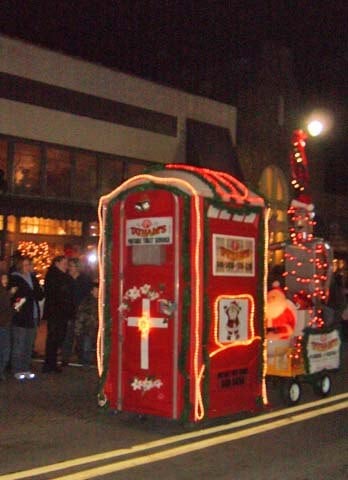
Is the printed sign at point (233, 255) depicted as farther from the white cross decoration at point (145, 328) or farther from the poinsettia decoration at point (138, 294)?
the white cross decoration at point (145, 328)

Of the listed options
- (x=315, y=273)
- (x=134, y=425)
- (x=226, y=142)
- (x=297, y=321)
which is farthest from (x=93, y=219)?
(x=134, y=425)

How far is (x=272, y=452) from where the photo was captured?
27.6 ft

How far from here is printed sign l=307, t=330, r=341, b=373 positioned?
444 inches

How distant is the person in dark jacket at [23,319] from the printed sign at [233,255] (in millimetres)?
4017

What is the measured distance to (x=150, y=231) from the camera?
31.1 feet

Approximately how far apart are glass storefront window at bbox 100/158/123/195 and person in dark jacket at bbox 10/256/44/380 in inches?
320

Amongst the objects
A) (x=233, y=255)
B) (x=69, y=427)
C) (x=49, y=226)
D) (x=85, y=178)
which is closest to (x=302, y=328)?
(x=233, y=255)

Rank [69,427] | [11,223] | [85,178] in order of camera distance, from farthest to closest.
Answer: [85,178], [11,223], [69,427]

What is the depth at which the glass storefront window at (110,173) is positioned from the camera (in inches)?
818

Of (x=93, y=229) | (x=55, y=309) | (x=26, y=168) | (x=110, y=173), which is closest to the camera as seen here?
(x=55, y=309)

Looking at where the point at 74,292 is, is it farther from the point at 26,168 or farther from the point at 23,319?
the point at 26,168

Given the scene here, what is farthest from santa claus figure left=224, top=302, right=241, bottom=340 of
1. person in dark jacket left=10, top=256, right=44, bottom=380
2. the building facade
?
the building facade

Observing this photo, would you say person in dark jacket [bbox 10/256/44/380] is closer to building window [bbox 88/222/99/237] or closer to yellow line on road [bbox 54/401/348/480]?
yellow line on road [bbox 54/401/348/480]

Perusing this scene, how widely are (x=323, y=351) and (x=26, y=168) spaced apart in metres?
9.53
